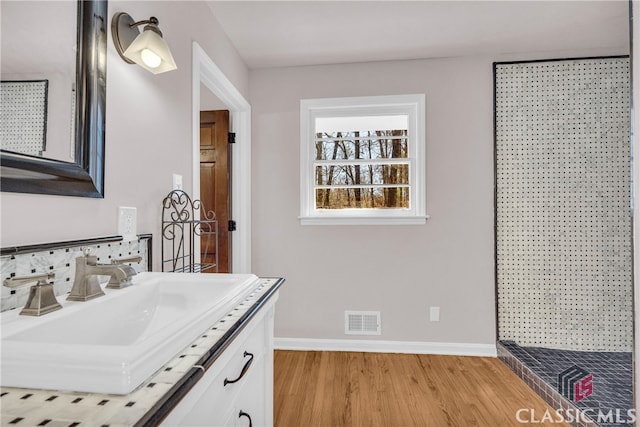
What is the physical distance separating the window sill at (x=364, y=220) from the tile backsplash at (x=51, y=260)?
62.2 inches

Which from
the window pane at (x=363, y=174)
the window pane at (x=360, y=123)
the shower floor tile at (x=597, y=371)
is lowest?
the shower floor tile at (x=597, y=371)

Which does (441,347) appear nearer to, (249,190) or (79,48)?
(249,190)

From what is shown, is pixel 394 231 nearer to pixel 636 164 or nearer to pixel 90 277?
pixel 636 164

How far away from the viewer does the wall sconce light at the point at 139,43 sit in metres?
1.12

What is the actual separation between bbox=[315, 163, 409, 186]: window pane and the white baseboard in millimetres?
1297

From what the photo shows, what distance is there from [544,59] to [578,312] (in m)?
1.92

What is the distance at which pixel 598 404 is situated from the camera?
167cm

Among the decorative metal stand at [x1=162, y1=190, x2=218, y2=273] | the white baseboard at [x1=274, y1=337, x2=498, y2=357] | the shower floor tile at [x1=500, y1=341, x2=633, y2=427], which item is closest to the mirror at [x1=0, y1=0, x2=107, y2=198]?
the decorative metal stand at [x1=162, y1=190, x2=218, y2=273]

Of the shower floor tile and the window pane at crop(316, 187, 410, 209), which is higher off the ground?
the window pane at crop(316, 187, 410, 209)

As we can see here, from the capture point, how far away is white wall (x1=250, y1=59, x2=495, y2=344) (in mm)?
2473

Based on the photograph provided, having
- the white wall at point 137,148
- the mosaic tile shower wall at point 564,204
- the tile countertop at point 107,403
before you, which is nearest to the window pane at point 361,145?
the mosaic tile shower wall at point 564,204

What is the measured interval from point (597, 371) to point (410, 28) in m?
2.54

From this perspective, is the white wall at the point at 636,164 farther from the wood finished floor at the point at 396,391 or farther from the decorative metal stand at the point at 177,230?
the decorative metal stand at the point at 177,230

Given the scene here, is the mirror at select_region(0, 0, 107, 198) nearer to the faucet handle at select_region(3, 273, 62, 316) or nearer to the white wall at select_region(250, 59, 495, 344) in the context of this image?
the faucet handle at select_region(3, 273, 62, 316)
